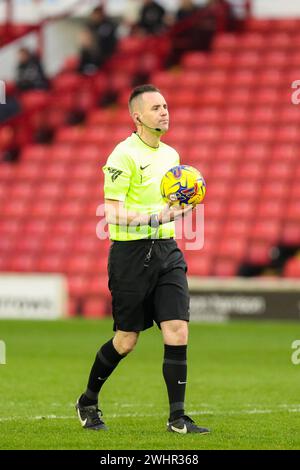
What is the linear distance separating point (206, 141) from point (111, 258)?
16759 millimetres

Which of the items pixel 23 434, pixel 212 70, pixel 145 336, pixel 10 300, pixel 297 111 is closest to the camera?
pixel 23 434

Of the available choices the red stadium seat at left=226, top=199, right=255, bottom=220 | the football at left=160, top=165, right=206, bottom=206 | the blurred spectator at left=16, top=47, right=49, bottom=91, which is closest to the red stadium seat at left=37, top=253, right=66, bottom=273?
the red stadium seat at left=226, top=199, right=255, bottom=220

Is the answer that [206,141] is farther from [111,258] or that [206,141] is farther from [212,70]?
[111,258]

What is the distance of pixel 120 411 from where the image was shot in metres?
9.98

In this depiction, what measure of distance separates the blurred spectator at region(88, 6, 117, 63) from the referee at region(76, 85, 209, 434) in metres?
18.7

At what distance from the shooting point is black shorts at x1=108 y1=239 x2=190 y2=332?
8.52m

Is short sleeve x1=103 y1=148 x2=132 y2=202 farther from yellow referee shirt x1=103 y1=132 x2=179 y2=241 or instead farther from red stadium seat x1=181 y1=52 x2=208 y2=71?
red stadium seat x1=181 y1=52 x2=208 y2=71

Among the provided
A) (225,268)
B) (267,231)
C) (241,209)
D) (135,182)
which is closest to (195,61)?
(241,209)

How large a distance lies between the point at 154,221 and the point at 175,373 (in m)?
1.04

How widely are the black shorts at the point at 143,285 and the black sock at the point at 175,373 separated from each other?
22 cm

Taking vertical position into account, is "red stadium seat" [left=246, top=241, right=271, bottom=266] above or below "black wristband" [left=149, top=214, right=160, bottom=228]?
below

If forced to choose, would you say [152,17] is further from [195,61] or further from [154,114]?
[154,114]

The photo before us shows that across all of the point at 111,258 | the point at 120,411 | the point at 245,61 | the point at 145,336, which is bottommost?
the point at 145,336
